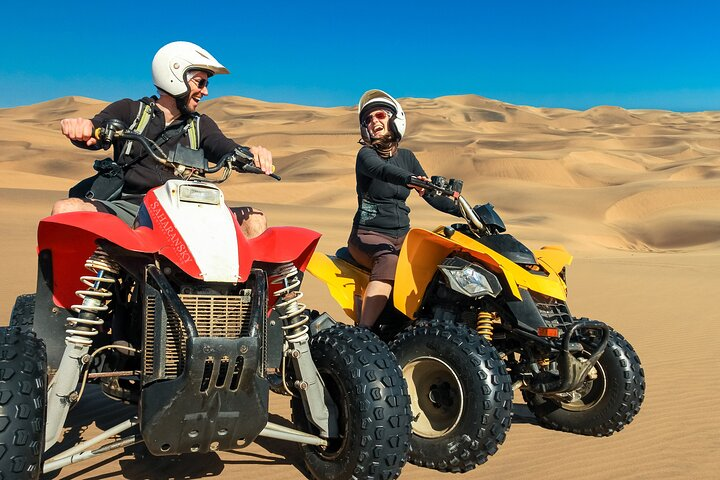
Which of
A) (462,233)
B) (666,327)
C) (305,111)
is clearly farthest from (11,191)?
(305,111)

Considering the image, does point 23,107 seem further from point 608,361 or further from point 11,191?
point 608,361

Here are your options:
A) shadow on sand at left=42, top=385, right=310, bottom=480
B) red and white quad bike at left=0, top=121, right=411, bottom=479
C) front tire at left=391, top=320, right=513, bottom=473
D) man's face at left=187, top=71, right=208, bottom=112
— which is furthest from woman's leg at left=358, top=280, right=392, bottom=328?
man's face at left=187, top=71, right=208, bottom=112

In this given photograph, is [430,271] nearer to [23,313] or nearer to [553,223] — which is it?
[23,313]

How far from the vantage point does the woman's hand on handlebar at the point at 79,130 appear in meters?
3.58

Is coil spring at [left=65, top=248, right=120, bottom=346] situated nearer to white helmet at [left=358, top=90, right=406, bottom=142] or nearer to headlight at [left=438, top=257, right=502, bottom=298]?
headlight at [left=438, top=257, right=502, bottom=298]

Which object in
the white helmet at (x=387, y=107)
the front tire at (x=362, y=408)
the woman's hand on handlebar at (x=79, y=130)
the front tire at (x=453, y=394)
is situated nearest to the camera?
the woman's hand on handlebar at (x=79, y=130)

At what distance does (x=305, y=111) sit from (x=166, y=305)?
306 ft

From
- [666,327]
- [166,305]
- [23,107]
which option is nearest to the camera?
[166,305]

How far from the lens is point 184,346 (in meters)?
3.15

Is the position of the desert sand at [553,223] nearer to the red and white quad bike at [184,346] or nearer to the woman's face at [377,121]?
the red and white quad bike at [184,346]

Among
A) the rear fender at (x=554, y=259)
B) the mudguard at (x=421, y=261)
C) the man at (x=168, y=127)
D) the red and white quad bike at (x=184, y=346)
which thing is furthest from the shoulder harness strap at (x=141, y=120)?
the rear fender at (x=554, y=259)

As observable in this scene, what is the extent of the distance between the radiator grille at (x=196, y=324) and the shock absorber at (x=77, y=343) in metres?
0.27

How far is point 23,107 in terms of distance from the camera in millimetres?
93688

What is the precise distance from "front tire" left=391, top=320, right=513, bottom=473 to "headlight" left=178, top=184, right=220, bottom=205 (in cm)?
186
